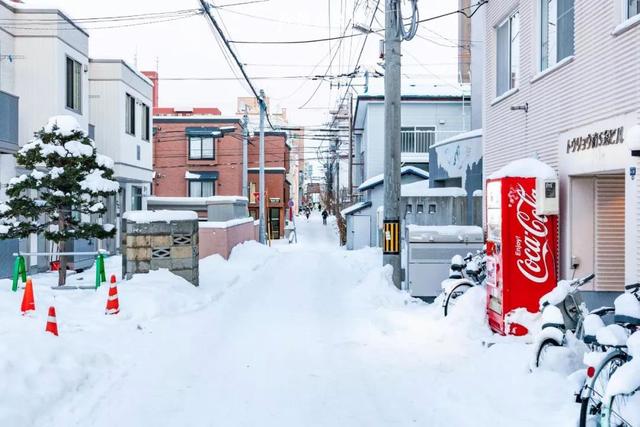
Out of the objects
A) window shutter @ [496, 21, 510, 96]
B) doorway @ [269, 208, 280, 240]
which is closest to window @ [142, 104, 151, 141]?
doorway @ [269, 208, 280, 240]

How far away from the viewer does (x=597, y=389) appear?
469cm

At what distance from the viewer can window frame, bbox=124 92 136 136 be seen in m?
25.5

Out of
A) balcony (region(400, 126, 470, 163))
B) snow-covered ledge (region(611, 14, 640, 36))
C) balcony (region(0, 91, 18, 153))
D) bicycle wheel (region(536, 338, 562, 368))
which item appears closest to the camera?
bicycle wheel (region(536, 338, 562, 368))

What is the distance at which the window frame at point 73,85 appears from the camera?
2062 cm

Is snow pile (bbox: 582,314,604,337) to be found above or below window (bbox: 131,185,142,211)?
below

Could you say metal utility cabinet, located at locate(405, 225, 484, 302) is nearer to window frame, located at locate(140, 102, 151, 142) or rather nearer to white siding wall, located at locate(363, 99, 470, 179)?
window frame, located at locate(140, 102, 151, 142)

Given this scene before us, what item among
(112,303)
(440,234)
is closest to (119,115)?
(112,303)

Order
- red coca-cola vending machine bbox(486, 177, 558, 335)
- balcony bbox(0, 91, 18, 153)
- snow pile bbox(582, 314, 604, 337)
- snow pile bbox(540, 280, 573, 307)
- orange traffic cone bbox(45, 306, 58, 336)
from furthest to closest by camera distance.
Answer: balcony bbox(0, 91, 18, 153)
red coca-cola vending machine bbox(486, 177, 558, 335)
orange traffic cone bbox(45, 306, 58, 336)
snow pile bbox(540, 280, 573, 307)
snow pile bbox(582, 314, 604, 337)

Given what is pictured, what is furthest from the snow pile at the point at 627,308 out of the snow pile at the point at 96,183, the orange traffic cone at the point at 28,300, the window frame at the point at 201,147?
the window frame at the point at 201,147

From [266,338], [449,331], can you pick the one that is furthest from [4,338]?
[449,331]

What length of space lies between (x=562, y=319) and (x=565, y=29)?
5.17 m

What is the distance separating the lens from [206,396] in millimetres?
6422

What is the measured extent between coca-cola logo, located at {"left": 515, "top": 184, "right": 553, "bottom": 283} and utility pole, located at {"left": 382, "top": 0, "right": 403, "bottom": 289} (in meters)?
5.22

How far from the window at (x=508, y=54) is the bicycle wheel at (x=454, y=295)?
13.7ft
